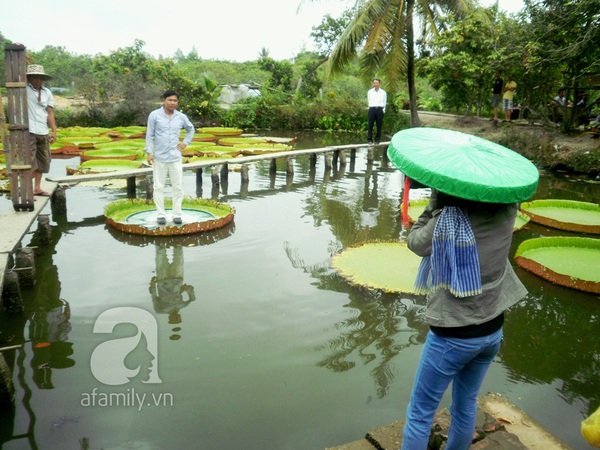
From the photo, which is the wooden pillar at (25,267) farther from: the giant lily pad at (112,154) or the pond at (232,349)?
the giant lily pad at (112,154)

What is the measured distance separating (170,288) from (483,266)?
3.25 meters

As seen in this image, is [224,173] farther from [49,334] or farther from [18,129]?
[49,334]

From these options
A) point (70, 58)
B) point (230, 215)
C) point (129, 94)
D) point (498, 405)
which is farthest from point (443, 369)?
point (70, 58)

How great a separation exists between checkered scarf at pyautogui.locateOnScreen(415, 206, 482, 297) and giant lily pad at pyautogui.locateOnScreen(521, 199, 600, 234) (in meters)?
5.58

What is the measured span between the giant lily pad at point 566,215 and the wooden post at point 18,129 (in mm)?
6482

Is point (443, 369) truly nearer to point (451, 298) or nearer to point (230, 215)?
point (451, 298)

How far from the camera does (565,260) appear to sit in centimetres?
533

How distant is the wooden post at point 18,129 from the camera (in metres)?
5.09

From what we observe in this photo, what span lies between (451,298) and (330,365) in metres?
1.65

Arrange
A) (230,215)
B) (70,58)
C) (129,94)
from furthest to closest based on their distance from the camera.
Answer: (70,58) → (129,94) → (230,215)

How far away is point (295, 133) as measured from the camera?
2003 cm

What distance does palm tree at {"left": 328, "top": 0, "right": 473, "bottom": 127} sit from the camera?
13711 mm

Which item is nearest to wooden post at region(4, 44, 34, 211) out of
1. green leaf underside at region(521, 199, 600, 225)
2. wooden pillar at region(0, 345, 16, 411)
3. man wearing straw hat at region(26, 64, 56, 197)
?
man wearing straw hat at region(26, 64, 56, 197)

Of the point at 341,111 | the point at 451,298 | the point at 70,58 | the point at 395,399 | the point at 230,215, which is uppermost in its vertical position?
the point at 70,58
